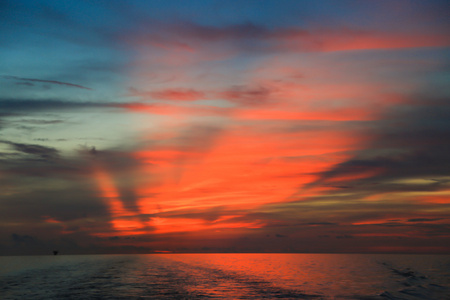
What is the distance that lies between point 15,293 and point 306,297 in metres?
49.7

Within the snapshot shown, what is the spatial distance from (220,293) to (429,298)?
108ft

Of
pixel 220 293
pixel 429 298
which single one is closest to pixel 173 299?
pixel 220 293

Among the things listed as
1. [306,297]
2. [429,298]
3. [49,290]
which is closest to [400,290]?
[429,298]

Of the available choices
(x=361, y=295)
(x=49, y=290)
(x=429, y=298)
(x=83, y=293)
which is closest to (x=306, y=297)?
(x=361, y=295)

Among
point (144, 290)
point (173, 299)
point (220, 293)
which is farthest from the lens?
point (144, 290)

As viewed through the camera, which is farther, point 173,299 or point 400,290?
point 400,290

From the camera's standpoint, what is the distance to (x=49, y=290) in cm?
7188

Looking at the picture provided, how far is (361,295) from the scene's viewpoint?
2340 inches

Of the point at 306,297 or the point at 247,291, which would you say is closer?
the point at 306,297

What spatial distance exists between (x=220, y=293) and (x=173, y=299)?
31.4 ft

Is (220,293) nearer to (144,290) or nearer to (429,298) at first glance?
(144,290)

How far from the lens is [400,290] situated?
225ft

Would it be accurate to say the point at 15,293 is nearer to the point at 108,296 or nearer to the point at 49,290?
the point at 49,290

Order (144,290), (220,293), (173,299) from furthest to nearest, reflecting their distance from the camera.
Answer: (144,290) → (220,293) → (173,299)
